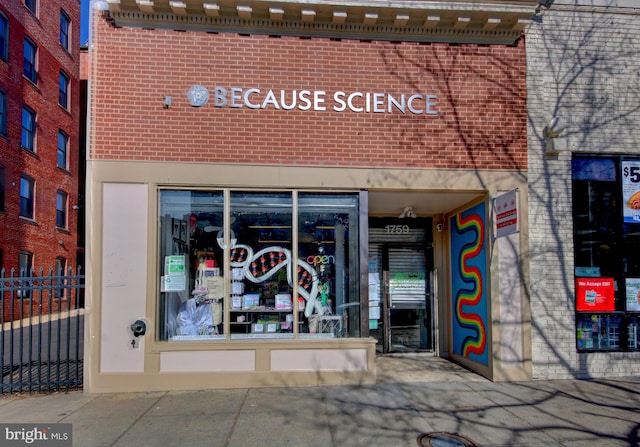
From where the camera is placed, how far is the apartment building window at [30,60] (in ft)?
67.6

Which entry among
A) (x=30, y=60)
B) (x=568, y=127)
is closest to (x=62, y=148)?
(x=30, y=60)

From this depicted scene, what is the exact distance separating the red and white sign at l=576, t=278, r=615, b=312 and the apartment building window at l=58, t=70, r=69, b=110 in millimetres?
24792

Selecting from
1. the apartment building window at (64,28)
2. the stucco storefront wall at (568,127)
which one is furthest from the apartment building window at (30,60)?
the stucco storefront wall at (568,127)

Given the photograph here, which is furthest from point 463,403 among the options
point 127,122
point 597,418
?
point 127,122

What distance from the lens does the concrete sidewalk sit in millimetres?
5109

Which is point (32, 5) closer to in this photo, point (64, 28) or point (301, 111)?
point (64, 28)

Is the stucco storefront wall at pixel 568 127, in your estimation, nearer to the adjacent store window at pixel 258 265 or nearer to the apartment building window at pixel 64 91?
the adjacent store window at pixel 258 265

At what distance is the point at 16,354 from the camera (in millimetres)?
10445

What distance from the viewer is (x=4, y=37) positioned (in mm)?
18891

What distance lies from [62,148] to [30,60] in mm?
4542

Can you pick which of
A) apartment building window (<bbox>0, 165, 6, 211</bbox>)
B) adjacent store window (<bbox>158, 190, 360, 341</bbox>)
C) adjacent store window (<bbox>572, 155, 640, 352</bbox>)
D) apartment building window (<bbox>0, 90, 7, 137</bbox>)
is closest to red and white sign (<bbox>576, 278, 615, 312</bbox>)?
adjacent store window (<bbox>572, 155, 640, 352</bbox>)

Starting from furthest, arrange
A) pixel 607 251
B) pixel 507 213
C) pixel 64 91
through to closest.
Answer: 1. pixel 64 91
2. pixel 607 251
3. pixel 507 213

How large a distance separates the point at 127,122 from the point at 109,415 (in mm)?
4220

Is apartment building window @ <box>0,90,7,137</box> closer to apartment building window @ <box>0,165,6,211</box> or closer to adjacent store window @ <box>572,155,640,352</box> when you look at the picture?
apartment building window @ <box>0,165,6,211</box>
